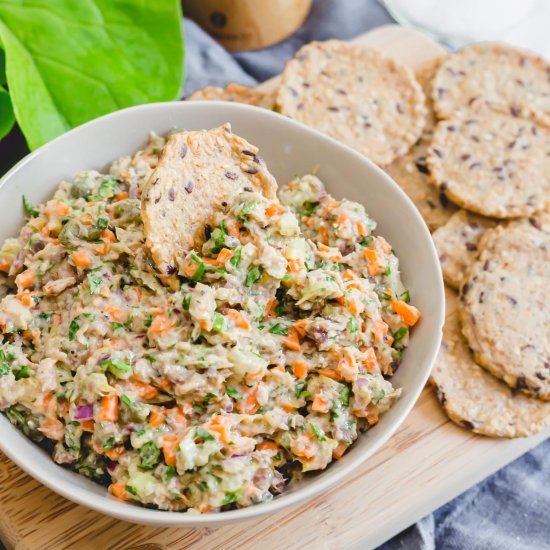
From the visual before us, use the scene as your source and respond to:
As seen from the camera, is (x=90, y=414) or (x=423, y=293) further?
(x=423, y=293)

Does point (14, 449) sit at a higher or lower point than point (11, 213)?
lower

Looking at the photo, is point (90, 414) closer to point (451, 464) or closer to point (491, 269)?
point (451, 464)

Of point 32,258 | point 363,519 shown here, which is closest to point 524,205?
point 363,519

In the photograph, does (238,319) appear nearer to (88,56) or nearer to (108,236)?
(108,236)

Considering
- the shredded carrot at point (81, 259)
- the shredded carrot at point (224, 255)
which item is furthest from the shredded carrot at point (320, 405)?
the shredded carrot at point (81, 259)

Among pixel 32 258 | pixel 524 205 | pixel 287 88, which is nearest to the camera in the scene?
pixel 32 258

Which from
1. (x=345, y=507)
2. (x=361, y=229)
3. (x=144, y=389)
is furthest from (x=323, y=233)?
(x=345, y=507)

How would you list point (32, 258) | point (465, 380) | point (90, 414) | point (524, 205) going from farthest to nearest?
point (524, 205), point (465, 380), point (32, 258), point (90, 414)
